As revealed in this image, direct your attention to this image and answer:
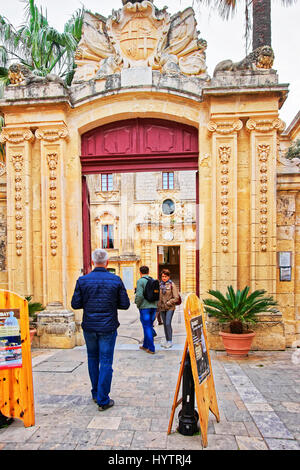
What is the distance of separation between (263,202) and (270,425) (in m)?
3.96

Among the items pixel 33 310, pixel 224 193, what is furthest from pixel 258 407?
pixel 33 310

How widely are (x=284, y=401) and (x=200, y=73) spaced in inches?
232

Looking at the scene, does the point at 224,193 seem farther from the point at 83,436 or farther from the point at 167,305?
the point at 83,436

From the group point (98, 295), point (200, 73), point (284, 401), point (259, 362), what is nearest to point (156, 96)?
point (200, 73)

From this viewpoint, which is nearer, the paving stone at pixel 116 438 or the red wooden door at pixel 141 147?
the paving stone at pixel 116 438

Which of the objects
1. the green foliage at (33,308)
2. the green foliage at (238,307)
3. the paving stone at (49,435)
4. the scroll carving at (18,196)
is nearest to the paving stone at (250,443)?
the paving stone at (49,435)

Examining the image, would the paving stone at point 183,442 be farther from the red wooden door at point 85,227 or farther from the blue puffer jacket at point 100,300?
the red wooden door at point 85,227

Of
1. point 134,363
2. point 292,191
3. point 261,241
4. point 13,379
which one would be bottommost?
point 134,363

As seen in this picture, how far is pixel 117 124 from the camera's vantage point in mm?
7309

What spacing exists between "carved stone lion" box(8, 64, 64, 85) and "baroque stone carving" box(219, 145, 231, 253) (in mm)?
3467

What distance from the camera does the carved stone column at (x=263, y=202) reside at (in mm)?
6363

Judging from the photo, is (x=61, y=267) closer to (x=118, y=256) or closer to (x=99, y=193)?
(x=118, y=256)

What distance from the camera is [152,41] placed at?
22.9 ft

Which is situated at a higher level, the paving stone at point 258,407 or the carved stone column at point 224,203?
the carved stone column at point 224,203
